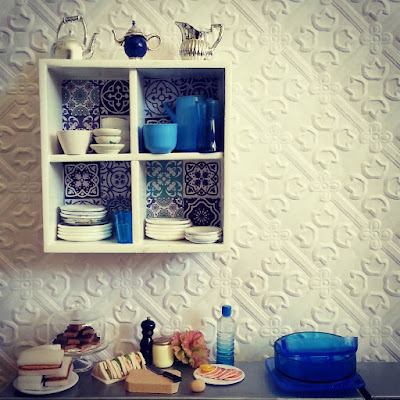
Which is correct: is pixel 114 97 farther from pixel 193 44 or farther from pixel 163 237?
pixel 163 237

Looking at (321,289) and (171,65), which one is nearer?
(171,65)

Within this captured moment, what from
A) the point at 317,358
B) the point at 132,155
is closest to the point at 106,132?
the point at 132,155

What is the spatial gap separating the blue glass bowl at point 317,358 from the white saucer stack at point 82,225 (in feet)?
2.71

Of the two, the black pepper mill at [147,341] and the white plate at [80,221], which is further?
the black pepper mill at [147,341]

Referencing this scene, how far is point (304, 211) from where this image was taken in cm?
200

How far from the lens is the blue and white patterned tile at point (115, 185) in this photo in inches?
78.4

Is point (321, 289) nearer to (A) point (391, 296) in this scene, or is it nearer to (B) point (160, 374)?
(A) point (391, 296)

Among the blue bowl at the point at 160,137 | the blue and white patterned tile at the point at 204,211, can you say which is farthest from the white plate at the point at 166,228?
the blue bowl at the point at 160,137

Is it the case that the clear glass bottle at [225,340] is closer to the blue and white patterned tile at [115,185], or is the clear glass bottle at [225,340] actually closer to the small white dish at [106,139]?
the blue and white patterned tile at [115,185]

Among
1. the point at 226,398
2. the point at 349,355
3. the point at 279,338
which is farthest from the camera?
the point at 279,338

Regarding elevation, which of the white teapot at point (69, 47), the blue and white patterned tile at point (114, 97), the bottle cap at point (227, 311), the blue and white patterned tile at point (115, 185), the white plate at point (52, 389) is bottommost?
the white plate at point (52, 389)

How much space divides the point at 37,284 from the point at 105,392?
595mm

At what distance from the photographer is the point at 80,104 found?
→ 1.98 metres

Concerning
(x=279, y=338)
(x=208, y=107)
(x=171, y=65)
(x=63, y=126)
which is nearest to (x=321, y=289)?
(x=279, y=338)
